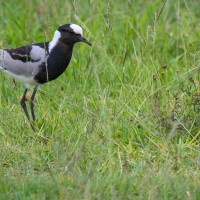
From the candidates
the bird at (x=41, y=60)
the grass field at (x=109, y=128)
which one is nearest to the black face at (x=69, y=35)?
the bird at (x=41, y=60)

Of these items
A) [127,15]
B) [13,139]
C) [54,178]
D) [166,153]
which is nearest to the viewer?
[54,178]

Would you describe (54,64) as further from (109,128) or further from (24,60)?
(109,128)

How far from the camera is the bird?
5.89 meters

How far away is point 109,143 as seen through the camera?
5.02m

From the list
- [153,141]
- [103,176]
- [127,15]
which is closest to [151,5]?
[127,15]

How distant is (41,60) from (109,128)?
3.59ft

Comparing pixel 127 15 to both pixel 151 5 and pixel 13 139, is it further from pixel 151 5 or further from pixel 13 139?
pixel 13 139

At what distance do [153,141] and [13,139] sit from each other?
99 centimetres

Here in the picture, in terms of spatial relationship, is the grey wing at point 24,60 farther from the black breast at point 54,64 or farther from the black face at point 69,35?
the black face at point 69,35

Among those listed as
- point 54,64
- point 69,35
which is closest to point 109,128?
point 54,64

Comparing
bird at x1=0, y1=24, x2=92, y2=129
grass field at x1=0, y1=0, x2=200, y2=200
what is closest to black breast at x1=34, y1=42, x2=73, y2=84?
bird at x1=0, y1=24, x2=92, y2=129

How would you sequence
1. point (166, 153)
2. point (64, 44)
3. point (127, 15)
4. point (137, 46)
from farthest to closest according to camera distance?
point (127, 15) → point (137, 46) → point (64, 44) → point (166, 153)

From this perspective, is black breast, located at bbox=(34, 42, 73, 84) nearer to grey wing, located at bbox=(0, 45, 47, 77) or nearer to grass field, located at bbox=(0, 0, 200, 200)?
grey wing, located at bbox=(0, 45, 47, 77)

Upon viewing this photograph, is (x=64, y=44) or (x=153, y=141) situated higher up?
(x=64, y=44)
